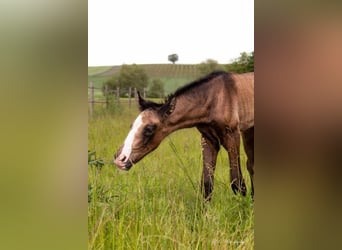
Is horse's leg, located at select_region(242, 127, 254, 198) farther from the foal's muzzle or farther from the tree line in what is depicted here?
the foal's muzzle

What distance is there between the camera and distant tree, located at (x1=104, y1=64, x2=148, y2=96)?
2.58 metres

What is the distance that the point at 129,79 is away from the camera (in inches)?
102

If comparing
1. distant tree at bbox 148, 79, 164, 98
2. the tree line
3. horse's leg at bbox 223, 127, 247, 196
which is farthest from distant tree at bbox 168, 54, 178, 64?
horse's leg at bbox 223, 127, 247, 196

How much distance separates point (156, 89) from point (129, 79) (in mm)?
165

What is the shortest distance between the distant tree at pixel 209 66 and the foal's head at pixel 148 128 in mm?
240

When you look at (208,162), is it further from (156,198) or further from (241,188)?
(156,198)

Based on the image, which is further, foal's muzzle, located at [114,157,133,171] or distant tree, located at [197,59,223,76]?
foal's muzzle, located at [114,157,133,171]
